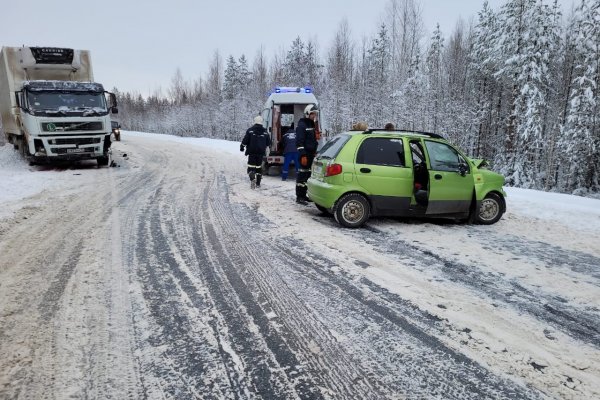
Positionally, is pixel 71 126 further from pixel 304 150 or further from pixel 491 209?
pixel 491 209

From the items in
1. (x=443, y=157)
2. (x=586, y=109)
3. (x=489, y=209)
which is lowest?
(x=489, y=209)

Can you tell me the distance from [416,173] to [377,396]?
503 cm

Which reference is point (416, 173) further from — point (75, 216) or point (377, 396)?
point (75, 216)

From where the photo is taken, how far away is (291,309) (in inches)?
148

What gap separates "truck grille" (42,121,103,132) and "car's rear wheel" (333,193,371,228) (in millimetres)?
10494

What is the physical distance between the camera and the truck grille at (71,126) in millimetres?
12633

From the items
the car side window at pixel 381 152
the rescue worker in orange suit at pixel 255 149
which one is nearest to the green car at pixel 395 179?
the car side window at pixel 381 152

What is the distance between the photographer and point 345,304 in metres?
3.89

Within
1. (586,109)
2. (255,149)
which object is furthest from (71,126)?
(586,109)

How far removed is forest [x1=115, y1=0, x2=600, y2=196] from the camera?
2600 cm

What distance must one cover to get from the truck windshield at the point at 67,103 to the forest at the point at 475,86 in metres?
25.2

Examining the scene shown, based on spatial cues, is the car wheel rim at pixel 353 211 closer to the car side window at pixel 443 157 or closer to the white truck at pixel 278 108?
the car side window at pixel 443 157

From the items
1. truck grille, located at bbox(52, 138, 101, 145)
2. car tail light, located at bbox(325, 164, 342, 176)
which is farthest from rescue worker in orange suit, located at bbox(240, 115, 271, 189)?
truck grille, located at bbox(52, 138, 101, 145)

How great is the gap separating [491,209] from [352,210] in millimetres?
2842
